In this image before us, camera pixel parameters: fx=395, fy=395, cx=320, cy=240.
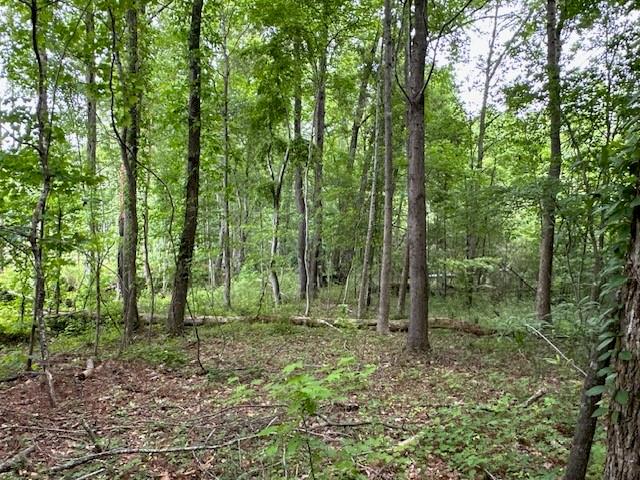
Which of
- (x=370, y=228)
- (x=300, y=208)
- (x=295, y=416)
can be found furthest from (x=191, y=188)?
(x=300, y=208)

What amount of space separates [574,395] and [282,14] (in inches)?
381

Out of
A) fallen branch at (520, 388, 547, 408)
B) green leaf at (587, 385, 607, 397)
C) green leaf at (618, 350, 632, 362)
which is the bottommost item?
fallen branch at (520, 388, 547, 408)

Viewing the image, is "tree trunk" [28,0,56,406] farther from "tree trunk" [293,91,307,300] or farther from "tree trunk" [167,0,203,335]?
"tree trunk" [293,91,307,300]

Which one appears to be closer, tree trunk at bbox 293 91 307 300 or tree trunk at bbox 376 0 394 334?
tree trunk at bbox 376 0 394 334

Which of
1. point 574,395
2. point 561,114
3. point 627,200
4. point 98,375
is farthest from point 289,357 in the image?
point 561,114

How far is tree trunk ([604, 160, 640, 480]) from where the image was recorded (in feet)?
6.11

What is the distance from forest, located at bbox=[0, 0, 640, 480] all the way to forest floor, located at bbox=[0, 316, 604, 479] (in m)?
0.03

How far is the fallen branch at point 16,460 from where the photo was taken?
3.17 m

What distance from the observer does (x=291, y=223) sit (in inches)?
683

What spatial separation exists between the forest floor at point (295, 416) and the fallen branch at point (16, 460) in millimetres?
52

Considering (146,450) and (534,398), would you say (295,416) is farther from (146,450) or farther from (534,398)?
(534,398)

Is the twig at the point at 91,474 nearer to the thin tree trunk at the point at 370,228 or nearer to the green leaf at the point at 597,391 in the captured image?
the green leaf at the point at 597,391

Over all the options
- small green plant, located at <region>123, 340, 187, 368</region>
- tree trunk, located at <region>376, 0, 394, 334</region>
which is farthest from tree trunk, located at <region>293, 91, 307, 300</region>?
small green plant, located at <region>123, 340, 187, 368</region>

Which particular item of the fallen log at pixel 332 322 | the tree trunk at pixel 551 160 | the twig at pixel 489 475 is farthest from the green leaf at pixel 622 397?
the fallen log at pixel 332 322
